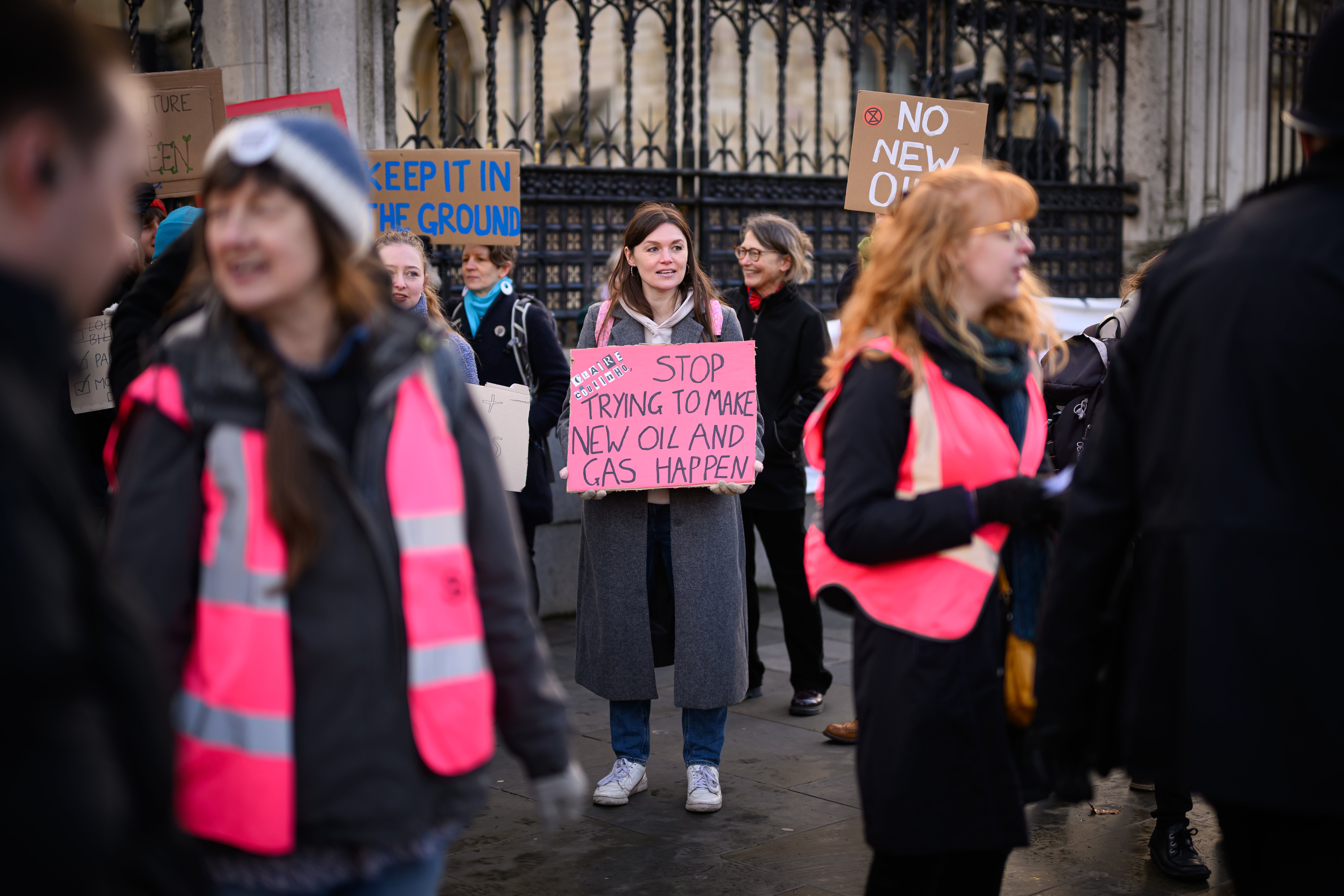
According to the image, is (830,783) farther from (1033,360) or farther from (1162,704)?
(1162,704)

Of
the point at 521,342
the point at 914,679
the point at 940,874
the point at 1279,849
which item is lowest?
the point at 940,874

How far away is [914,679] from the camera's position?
2.64m

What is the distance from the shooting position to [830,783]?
16.1ft

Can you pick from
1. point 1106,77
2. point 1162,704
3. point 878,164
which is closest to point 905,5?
point 1106,77

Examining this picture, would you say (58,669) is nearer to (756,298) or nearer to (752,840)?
(752,840)

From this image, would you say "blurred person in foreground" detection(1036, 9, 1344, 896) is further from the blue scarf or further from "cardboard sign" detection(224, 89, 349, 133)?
"cardboard sign" detection(224, 89, 349, 133)

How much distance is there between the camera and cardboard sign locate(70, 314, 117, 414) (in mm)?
4648

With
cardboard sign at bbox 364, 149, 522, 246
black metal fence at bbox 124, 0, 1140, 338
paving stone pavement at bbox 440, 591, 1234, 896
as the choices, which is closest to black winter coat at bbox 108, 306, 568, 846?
paving stone pavement at bbox 440, 591, 1234, 896

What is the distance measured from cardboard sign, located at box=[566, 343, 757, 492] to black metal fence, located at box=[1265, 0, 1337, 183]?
751 centimetres

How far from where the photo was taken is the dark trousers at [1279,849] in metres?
2.12

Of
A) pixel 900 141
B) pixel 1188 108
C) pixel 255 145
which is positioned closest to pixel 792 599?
pixel 900 141

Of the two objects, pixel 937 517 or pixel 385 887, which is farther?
pixel 937 517

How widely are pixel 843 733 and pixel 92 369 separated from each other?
10.1 feet

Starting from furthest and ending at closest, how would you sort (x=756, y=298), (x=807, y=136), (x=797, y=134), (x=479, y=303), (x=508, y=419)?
(x=807, y=136)
(x=797, y=134)
(x=756, y=298)
(x=479, y=303)
(x=508, y=419)
